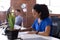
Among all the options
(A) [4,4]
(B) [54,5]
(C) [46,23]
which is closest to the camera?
(C) [46,23]

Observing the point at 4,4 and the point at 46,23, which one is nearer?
the point at 46,23

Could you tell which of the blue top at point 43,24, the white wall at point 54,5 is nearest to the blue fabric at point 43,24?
the blue top at point 43,24

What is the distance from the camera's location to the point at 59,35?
2.54 m

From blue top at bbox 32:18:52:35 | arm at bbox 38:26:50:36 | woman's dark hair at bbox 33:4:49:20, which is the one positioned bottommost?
arm at bbox 38:26:50:36

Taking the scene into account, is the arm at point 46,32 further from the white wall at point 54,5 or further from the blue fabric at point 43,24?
the white wall at point 54,5

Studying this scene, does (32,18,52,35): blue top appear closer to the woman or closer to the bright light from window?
the woman

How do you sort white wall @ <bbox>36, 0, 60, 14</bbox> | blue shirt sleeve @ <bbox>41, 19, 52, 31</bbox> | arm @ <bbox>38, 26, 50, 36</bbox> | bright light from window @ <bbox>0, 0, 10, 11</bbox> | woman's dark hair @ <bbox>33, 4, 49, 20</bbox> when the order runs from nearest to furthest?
arm @ <bbox>38, 26, 50, 36</bbox> < blue shirt sleeve @ <bbox>41, 19, 52, 31</bbox> < woman's dark hair @ <bbox>33, 4, 49, 20</bbox> < white wall @ <bbox>36, 0, 60, 14</bbox> < bright light from window @ <bbox>0, 0, 10, 11</bbox>

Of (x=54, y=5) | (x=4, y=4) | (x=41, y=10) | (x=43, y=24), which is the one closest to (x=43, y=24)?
(x=43, y=24)

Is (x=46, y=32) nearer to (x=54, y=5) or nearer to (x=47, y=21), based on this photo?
(x=47, y=21)

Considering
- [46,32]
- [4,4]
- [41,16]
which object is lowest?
[46,32]

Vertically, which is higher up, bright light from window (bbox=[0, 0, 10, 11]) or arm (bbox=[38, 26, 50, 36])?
bright light from window (bbox=[0, 0, 10, 11])

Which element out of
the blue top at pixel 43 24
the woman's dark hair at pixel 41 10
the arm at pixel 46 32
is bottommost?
the arm at pixel 46 32

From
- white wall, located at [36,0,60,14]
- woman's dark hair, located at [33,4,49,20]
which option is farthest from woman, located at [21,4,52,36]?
white wall, located at [36,0,60,14]

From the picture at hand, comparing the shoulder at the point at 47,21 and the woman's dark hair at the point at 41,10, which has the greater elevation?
the woman's dark hair at the point at 41,10
